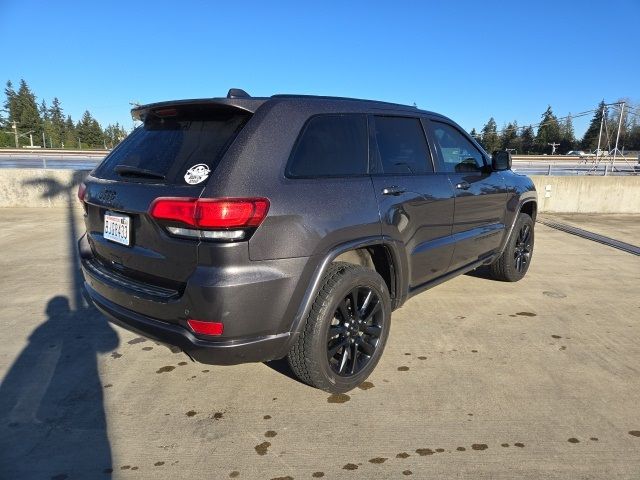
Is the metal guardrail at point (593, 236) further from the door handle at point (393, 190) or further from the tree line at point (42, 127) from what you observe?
the tree line at point (42, 127)

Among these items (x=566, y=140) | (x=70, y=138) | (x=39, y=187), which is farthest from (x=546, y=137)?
(x=70, y=138)

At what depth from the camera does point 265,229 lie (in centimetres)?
212

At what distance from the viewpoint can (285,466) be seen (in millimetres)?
2113

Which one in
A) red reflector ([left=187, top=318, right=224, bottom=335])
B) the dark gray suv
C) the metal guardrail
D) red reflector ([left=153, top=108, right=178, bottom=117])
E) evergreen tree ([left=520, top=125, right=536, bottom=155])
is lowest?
the metal guardrail

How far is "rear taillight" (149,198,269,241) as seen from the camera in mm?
2023

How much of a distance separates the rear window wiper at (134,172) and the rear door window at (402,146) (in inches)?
57.1

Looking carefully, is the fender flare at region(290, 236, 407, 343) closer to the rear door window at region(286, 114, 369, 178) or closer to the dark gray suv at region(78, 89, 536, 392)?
the dark gray suv at region(78, 89, 536, 392)

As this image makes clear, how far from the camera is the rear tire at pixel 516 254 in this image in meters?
4.71

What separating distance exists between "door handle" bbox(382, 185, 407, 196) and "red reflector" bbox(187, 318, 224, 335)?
1.37 meters

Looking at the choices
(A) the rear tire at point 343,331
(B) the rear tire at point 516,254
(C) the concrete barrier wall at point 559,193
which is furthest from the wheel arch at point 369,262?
(C) the concrete barrier wall at point 559,193

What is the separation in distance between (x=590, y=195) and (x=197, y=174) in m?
11.1

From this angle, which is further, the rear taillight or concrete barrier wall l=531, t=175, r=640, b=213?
concrete barrier wall l=531, t=175, r=640, b=213

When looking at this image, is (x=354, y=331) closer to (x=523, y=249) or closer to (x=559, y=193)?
(x=523, y=249)

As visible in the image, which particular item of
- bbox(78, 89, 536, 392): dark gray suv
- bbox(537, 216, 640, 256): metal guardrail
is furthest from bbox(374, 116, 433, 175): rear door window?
bbox(537, 216, 640, 256): metal guardrail
